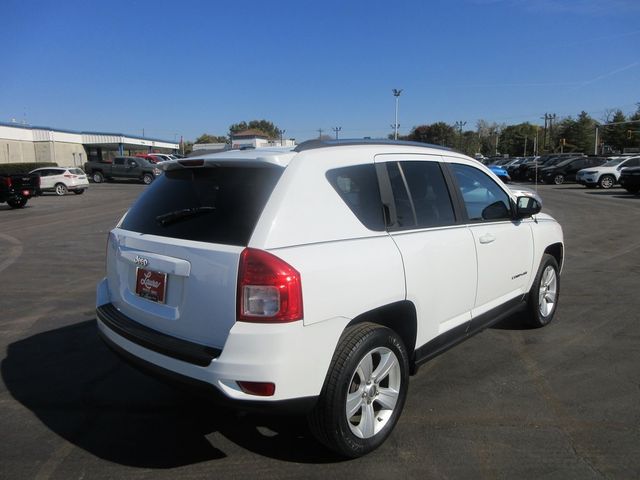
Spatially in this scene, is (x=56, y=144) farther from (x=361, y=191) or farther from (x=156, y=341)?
(x=361, y=191)

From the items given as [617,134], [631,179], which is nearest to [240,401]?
[631,179]

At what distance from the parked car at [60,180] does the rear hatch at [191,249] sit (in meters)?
26.7

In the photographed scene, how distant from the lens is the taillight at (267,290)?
2.53m

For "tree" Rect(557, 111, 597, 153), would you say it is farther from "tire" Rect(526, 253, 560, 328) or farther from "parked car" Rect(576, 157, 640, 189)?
"tire" Rect(526, 253, 560, 328)

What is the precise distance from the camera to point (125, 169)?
123 ft

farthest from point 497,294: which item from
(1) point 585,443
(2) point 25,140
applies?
(2) point 25,140

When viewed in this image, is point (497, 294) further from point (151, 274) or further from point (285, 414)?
point (151, 274)

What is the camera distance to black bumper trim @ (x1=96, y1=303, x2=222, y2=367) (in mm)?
2654

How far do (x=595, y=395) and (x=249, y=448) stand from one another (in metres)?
2.57

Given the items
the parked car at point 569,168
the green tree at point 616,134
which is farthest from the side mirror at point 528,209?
the green tree at point 616,134

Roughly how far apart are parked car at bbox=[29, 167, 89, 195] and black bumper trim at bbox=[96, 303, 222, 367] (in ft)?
87.8

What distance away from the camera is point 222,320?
261 centimetres

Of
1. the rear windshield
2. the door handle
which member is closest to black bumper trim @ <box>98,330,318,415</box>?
the rear windshield

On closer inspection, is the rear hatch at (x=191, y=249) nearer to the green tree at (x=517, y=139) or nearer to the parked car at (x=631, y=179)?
the parked car at (x=631, y=179)
